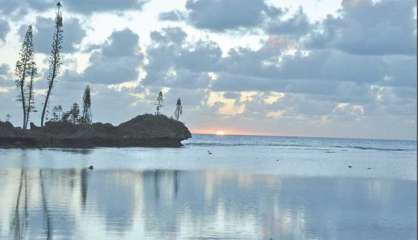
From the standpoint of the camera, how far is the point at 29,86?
348 ft

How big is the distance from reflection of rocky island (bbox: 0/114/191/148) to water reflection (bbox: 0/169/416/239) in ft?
140

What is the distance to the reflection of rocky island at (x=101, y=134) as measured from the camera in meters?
90.2

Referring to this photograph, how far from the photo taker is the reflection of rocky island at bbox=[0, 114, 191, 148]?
90250 millimetres

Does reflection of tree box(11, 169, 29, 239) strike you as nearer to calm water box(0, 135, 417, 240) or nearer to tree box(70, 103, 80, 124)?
calm water box(0, 135, 417, 240)

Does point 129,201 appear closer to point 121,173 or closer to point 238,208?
point 238,208

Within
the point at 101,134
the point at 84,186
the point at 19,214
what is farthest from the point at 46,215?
the point at 101,134

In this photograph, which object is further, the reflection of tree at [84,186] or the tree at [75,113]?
the tree at [75,113]

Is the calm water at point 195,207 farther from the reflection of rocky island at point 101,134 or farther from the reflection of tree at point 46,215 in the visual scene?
the reflection of rocky island at point 101,134

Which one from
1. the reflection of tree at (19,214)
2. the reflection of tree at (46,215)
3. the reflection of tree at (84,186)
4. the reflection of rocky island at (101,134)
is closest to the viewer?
the reflection of tree at (46,215)

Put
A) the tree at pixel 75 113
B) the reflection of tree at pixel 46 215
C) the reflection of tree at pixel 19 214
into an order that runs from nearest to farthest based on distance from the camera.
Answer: the reflection of tree at pixel 46 215 < the reflection of tree at pixel 19 214 < the tree at pixel 75 113

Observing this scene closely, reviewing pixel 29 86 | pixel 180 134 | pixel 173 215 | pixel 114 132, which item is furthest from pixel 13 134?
pixel 173 215

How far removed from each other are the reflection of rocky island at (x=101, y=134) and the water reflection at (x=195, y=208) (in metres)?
42.8

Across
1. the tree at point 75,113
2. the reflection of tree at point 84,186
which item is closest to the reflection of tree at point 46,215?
the reflection of tree at point 84,186

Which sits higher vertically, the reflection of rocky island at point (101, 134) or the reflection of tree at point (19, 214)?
the reflection of rocky island at point (101, 134)
